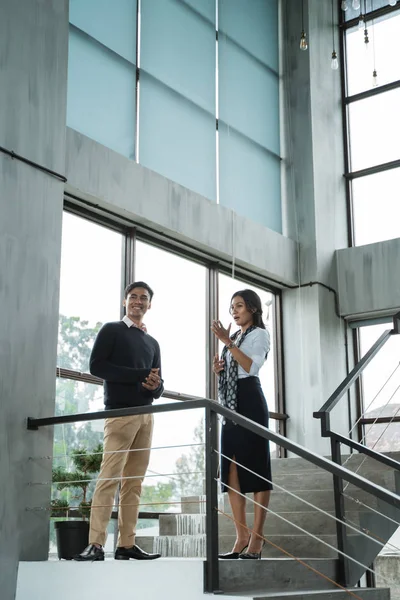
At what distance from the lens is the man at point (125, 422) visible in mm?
3736

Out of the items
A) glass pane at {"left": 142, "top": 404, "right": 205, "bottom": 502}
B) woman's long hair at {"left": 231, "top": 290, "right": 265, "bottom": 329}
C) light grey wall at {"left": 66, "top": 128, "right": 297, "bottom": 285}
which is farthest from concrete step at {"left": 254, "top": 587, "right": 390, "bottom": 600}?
light grey wall at {"left": 66, "top": 128, "right": 297, "bottom": 285}

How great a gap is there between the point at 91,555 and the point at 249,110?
5.31 meters

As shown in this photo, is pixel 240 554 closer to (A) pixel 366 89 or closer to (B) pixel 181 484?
(B) pixel 181 484

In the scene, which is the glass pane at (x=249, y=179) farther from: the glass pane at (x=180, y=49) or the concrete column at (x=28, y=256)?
the concrete column at (x=28, y=256)

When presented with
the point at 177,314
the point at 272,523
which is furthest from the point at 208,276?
the point at 272,523

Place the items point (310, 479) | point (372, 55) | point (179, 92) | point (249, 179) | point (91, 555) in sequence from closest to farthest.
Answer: point (91, 555) < point (310, 479) < point (179, 92) < point (249, 179) < point (372, 55)

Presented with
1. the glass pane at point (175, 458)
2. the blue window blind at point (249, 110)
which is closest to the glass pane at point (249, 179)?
the blue window blind at point (249, 110)

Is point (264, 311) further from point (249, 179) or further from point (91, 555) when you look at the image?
point (91, 555)

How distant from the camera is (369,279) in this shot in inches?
305

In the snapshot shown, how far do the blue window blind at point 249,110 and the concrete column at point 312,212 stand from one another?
19 cm

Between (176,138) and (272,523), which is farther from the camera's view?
(176,138)

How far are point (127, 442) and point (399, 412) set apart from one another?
4.23 meters

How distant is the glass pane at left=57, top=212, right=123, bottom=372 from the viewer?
17.9 ft

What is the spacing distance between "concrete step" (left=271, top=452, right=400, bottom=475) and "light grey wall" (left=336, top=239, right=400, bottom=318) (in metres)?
2.21
